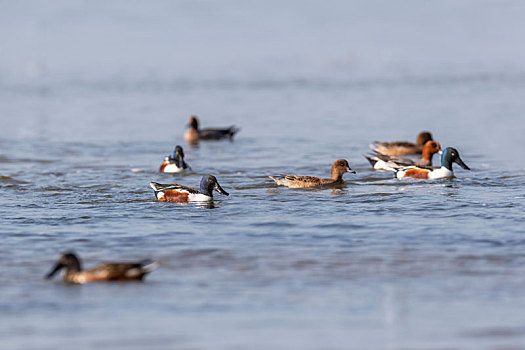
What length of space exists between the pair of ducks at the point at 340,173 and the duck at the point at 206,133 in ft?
17.1

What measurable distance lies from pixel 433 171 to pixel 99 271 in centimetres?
1054

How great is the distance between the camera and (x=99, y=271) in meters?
11.0

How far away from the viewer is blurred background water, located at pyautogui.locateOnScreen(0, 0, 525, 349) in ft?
31.3

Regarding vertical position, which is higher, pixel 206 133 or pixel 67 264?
pixel 206 133

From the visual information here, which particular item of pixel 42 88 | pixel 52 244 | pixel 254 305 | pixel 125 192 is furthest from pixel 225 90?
pixel 254 305

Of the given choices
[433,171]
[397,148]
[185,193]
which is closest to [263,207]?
[185,193]

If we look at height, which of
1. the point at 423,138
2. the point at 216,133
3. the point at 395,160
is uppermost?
the point at 216,133

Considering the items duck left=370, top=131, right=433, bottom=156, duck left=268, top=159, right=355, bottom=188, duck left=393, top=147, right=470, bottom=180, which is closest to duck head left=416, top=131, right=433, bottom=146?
duck left=370, top=131, right=433, bottom=156

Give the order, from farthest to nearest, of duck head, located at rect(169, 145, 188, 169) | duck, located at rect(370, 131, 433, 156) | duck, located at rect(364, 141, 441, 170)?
duck, located at rect(370, 131, 433, 156), duck head, located at rect(169, 145, 188, 169), duck, located at rect(364, 141, 441, 170)

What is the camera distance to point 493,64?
48.9 m

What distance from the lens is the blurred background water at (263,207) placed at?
9.53 m

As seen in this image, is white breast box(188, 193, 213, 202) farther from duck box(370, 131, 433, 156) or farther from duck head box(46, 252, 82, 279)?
duck box(370, 131, 433, 156)

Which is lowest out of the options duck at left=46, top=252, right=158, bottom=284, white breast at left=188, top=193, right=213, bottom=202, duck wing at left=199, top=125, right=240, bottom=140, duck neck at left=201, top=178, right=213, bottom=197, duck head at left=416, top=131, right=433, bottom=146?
duck at left=46, top=252, right=158, bottom=284

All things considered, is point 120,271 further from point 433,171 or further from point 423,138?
point 423,138
